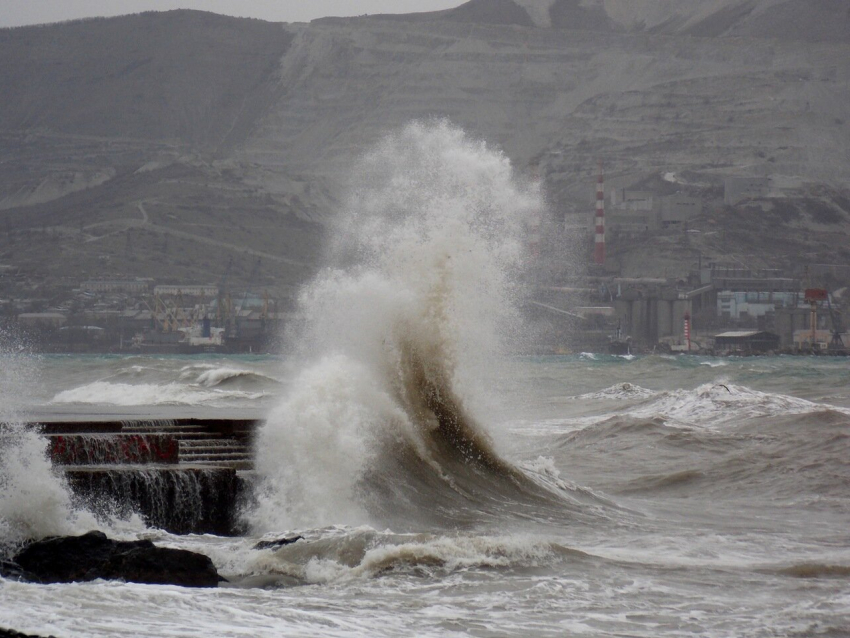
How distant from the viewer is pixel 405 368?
1391 centimetres

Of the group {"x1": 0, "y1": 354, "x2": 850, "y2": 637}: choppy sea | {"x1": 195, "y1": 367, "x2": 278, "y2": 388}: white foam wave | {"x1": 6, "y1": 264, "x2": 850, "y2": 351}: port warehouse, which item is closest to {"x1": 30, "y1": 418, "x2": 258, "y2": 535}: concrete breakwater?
{"x1": 0, "y1": 354, "x2": 850, "y2": 637}: choppy sea

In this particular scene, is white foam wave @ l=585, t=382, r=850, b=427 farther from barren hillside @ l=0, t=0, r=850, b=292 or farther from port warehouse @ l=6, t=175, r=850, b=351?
barren hillside @ l=0, t=0, r=850, b=292

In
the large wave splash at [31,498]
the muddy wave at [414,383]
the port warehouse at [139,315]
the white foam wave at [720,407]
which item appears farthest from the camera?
the port warehouse at [139,315]

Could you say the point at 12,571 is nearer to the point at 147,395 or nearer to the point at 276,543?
the point at 276,543

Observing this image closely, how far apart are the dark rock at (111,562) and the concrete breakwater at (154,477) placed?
1.70 metres

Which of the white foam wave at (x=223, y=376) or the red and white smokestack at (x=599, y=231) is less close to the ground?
the red and white smokestack at (x=599, y=231)

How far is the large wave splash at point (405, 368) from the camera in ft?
37.9

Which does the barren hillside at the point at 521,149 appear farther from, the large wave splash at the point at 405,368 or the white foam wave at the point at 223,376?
the large wave splash at the point at 405,368

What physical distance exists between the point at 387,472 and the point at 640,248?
5113 inches

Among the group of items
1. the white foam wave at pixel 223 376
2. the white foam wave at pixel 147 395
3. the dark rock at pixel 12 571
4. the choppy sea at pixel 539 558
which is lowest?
the white foam wave at pixel 147 395

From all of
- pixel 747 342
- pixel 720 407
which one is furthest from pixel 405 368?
pixel 747 342

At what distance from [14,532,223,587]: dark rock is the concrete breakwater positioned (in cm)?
170

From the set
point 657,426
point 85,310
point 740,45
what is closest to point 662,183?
point 740,45

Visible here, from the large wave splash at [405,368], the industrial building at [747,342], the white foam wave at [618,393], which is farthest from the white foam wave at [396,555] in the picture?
the industrial building at [747,342]
